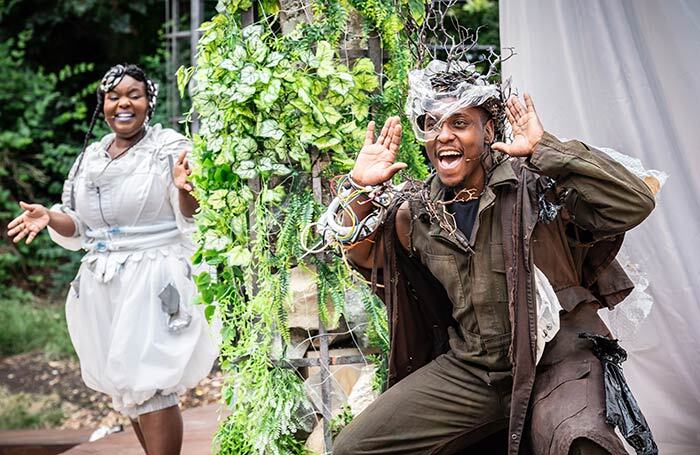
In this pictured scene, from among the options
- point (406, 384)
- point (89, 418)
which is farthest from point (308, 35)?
point (89, 418)

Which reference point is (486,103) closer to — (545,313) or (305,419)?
(545,313)

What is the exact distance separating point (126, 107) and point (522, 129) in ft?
7.62

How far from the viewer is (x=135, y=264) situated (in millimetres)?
4695

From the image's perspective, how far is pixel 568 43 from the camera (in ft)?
14.1

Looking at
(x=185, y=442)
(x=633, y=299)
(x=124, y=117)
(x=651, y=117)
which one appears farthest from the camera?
(x=185, y=442)

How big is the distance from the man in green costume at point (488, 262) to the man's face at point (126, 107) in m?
1.69

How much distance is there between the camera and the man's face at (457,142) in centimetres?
339

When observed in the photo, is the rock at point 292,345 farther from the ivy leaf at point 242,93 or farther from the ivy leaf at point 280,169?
the ivy leaf at point 242,93

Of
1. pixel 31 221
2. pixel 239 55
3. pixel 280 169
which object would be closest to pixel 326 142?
pixel 280 169

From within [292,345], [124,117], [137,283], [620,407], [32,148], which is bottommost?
[620,407]

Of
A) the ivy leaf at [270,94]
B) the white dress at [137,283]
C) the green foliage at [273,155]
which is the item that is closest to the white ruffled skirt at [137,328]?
the white dress at [137,283]

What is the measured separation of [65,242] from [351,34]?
1.89m

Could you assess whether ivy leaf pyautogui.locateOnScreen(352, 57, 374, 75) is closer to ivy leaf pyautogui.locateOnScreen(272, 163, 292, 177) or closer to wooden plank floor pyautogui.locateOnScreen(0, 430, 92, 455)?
ivy leaf pyautogui.locateOnScreen(272, 163, 292, 177)

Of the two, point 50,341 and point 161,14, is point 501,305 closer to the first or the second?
point 50,341
